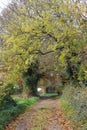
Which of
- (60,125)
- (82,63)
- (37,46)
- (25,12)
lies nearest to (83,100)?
(60,125)

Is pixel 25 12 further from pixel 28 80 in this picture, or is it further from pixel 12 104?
pixel 28 80

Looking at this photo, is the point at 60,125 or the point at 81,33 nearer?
the point at 60,125

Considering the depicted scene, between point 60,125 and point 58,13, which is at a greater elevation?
point 58,13

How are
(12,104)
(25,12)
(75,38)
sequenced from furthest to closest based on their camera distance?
1. (25,12)
2. (75,38)
3. (12,104)

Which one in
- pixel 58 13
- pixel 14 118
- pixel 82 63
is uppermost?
pixel 58 13

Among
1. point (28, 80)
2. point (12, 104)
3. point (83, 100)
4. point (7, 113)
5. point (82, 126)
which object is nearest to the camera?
point (82, 126)

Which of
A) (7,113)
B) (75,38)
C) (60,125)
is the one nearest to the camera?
(60,125)

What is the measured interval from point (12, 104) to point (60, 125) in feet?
23.2

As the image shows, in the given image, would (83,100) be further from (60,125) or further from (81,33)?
(81,33)

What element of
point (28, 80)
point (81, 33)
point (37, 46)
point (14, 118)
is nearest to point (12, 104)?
point (14, 118)

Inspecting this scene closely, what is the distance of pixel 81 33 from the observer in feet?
79.8

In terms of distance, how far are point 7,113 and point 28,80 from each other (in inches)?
912

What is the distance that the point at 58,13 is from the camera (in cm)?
2448

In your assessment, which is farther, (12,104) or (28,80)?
(28,80)
